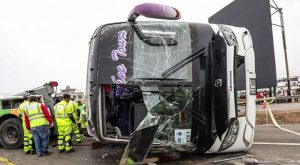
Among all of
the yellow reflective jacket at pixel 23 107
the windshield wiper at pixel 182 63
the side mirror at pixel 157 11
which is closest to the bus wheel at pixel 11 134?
the yellow reflective jacket at pixel 23 107

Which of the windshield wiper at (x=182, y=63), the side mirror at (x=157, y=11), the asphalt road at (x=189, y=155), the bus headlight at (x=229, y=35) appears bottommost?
the asphalt road at (x=189, y=155)

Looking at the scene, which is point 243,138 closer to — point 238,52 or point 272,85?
point 238,52

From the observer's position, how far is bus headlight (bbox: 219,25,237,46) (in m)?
4.60

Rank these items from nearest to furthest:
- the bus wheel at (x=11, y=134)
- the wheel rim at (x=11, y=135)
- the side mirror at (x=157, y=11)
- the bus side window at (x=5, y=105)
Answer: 1. the side mirror at (x=157, y=11)
2. the bus wheel at (x=11, y=134)
3. the wheel rim at (x=11, y=135)
4. the bus side window at (x=5, y=105)

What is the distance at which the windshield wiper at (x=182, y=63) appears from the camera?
4.39m

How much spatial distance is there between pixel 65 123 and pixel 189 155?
10.3 feet

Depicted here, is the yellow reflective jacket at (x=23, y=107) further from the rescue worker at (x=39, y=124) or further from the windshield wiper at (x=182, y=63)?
the windshield wiper at (x=182, y=63)

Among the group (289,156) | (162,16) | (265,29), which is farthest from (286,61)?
(162,16)

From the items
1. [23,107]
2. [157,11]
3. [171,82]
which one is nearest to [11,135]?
[23,107]

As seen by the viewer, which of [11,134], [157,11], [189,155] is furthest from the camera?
[11,134]

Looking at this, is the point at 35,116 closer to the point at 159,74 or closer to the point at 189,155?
the point at 189,155

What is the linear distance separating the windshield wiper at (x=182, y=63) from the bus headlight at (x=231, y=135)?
3.61 feet

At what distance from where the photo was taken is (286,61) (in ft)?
66.8

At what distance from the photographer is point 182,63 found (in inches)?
174
